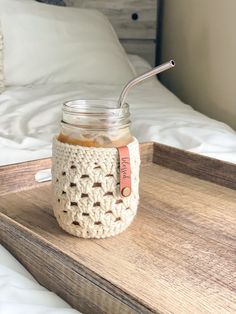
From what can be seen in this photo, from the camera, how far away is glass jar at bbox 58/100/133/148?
664mm

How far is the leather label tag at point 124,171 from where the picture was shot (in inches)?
26.0

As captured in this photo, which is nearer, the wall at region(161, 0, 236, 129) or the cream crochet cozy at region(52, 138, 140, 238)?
the cream crochet cozy at region(52, 138, 140, 238)

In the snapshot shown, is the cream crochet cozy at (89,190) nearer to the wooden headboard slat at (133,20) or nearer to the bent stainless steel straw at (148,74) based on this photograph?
the bent stainless steel straw at (148,74)

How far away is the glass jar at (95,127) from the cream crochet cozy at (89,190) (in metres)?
0.01

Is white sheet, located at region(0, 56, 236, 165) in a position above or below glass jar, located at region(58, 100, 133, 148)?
below

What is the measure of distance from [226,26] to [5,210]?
134cm

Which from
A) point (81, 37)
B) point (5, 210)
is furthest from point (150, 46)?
point (5, 210)

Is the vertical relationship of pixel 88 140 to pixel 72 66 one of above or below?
above

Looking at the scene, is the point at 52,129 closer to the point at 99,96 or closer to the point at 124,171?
the point at 99,96

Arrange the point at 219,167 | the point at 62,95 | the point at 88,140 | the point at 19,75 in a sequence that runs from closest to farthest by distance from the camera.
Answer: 1. the point at 88,140
2. the point at 219,167
3. the point at 62,95
4. the point at 19,75

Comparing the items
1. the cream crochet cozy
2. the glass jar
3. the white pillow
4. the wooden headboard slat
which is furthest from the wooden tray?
the wooden headboard slat

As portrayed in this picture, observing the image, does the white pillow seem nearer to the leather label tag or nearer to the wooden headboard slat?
the wooden headboard slat

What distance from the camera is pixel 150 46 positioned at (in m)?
2.40

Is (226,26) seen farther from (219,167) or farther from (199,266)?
(199,266)
